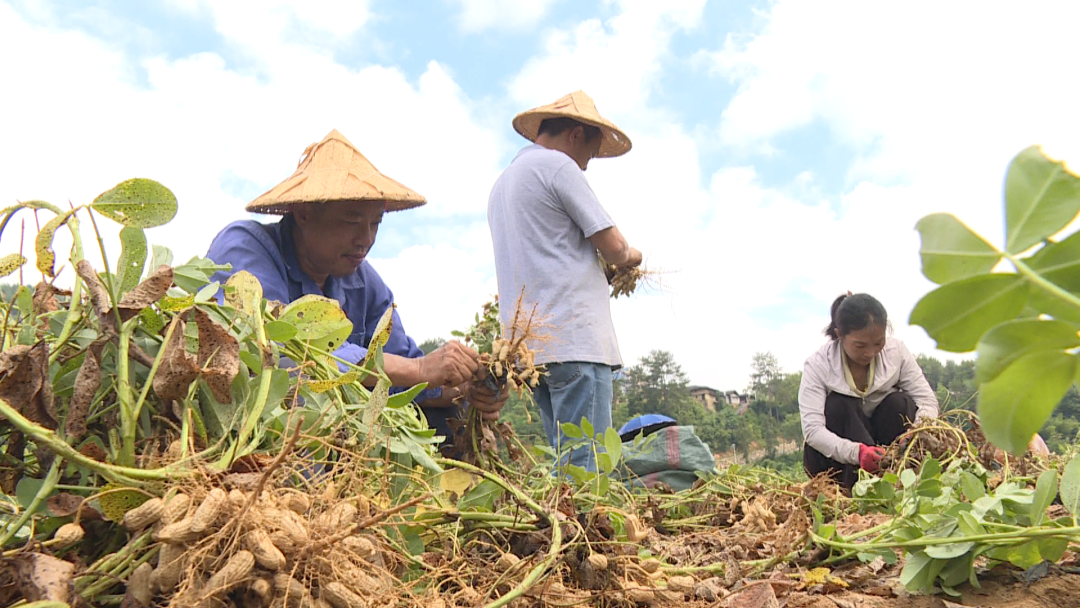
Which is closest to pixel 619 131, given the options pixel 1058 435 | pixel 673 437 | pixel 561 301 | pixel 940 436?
pixel 561 301

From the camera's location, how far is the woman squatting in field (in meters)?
3.81

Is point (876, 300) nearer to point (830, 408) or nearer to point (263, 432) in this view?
point (830, 408)

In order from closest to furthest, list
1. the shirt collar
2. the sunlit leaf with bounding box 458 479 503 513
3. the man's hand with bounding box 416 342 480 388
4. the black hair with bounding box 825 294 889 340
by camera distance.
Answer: the sunlit leaf with bounding box 458 479 503 513, the man's hand with bounding box 416 342 480 388, the shirt collar, the black hair with bounding box 825 294 889 340

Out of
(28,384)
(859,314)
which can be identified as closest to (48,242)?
(28,384)

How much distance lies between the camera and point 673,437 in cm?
356

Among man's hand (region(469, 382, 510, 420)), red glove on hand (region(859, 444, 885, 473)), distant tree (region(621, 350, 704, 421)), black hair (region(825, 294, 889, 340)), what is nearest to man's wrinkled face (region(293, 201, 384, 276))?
man's hand (region(469, 382, 510, 420))

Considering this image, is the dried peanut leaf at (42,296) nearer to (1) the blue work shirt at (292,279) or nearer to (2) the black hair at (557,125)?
(1) the blue work shirt at (292,279)

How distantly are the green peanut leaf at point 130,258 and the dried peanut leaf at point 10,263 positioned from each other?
19 cm

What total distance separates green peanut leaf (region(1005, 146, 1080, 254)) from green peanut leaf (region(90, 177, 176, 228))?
1035 millimetres

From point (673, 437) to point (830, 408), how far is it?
1.02 metres

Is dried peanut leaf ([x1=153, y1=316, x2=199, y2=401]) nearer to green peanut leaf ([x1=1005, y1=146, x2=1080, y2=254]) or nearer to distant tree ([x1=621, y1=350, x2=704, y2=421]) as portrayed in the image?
green peanut leaf ([x1=1005, y1=146, x2=1080, y2=254])

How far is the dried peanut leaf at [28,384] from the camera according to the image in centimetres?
94

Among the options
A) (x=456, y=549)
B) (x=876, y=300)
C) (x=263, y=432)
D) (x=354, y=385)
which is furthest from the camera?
(x=876, y=300)

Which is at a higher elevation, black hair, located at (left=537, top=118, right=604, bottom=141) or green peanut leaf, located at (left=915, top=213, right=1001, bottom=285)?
black hair, located at (left=537, top=118, right=604, bottom=141)
